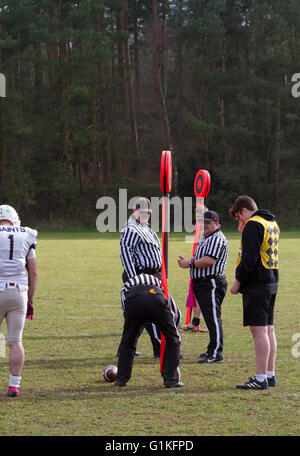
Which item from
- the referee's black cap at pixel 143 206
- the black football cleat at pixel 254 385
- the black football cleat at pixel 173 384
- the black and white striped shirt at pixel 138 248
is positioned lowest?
the black football cleat at pixel 173 384

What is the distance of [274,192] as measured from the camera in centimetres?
4491

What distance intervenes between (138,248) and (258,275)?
159cm

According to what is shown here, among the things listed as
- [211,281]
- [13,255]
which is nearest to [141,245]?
[211,281]

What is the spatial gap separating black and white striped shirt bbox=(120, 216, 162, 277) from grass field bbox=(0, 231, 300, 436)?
121 centimetres

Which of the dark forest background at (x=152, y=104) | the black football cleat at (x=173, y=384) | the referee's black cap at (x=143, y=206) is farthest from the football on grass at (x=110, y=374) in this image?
the dark forest background at (x=152, y=104)

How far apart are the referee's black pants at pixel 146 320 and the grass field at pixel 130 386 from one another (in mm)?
208

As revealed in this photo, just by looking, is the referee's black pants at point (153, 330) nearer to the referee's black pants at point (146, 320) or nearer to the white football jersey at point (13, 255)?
the referee's black pants at point (146, 320)

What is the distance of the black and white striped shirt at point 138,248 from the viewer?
24.7 feet

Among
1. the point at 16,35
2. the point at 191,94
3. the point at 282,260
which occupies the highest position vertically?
the point at 16,35

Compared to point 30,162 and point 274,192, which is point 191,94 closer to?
point 274,192

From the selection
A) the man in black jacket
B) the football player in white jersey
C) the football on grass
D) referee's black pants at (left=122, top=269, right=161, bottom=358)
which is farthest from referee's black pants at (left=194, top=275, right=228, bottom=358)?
the football player in white jersey

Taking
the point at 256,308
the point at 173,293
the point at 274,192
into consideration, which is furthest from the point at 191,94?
the point at 256,308
